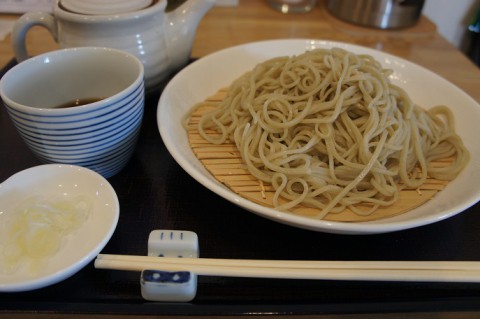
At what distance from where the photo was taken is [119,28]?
1.04 m

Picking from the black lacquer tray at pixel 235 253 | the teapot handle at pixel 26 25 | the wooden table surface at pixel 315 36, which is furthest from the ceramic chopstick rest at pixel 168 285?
the wooden table surface at pixel 315 36

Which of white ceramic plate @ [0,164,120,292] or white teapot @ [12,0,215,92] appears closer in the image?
white ceramic plate @ [0,164,120,292]

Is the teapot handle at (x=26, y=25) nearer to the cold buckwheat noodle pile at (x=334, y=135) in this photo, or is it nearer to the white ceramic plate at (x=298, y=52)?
the white ceramic plate at (x=298, y=52)

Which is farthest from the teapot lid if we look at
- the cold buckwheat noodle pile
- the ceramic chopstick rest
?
the ceramic chopstick rest

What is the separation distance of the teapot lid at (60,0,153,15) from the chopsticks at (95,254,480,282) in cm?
68

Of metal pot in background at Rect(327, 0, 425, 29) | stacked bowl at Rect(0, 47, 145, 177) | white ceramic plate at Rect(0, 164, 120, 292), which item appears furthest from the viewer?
metal pot in background at Rect(327, 0, 425, 29)

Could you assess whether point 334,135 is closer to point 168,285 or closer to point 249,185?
point 249,185

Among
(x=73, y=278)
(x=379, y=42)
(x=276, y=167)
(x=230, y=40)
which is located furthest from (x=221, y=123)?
(x=379, y=42)

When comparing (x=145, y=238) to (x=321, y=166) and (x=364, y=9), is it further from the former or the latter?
(x=364, y=9)

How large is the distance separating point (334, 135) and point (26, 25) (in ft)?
3.04

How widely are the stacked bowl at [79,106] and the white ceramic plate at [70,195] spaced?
56mm

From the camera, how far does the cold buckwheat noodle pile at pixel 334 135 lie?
897 mm

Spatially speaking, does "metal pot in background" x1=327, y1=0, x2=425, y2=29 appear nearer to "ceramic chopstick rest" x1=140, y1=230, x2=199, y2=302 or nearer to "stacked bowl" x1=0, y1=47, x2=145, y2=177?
"stacked bowl" x1=0, y1=47, x2=145, y2=177

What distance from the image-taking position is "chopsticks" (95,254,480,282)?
692 mm
